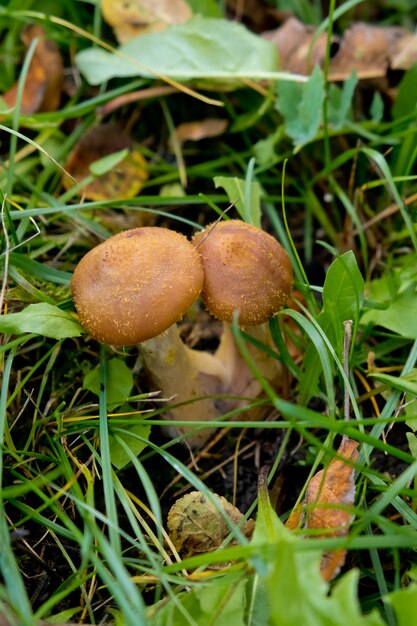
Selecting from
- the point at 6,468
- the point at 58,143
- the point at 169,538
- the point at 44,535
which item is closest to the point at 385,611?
the point at 169,538

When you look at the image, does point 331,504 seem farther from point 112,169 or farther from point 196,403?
point 112,169

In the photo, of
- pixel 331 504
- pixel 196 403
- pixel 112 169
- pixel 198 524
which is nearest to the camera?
pixel 331 504

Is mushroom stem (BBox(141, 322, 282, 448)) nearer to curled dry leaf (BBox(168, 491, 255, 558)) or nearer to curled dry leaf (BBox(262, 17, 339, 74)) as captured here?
curled dry leaf (BBox(168, 491, 255, 558))

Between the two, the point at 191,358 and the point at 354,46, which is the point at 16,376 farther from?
the point at 354,46

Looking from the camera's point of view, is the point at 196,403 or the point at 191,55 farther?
the point at 191,55

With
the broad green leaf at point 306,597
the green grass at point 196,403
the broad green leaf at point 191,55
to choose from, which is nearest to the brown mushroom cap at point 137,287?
the green grass at point 196,403

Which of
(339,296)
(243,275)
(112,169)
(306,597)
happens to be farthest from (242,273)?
(112,169)
